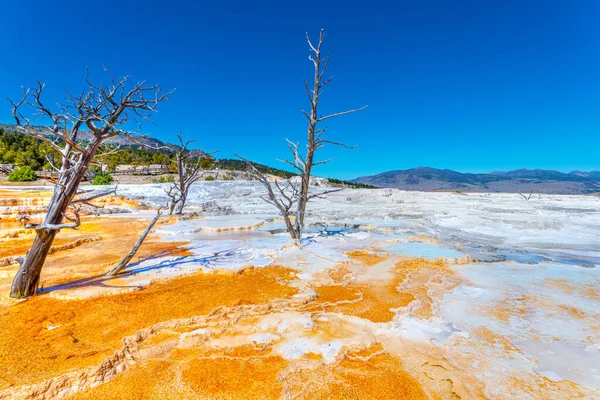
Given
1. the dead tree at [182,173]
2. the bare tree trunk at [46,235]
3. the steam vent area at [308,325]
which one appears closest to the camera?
the steam vent area at [308,325]

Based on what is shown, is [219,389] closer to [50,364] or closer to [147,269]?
[50,364]

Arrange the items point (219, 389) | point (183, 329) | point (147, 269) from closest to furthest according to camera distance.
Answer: point (219, 389), point (183, 329), point (147, 269)

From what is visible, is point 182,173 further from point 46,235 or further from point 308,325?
point 308,325

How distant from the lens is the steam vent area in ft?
8.24

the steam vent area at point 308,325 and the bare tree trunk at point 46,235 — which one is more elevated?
the bare tree trunk at point 46,235

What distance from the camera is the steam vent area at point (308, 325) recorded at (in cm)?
251

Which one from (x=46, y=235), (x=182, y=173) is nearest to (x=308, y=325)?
(x=46, y=235)

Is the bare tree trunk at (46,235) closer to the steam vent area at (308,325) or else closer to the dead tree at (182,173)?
the steam vent area at (308,325)

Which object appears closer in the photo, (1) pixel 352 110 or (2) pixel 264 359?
(2) pixel 264 359

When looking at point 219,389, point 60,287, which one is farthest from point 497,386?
point 60,287

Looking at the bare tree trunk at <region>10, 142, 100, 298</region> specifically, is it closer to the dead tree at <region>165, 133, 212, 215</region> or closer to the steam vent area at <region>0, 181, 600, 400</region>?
the steam vent area at <region>0, 181, 600, 400</region>

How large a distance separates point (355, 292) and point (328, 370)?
2148mm

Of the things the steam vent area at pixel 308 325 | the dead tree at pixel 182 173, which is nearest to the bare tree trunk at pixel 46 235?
the steam vent area at pixel 308 325

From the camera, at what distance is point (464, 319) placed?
373 centimetres
